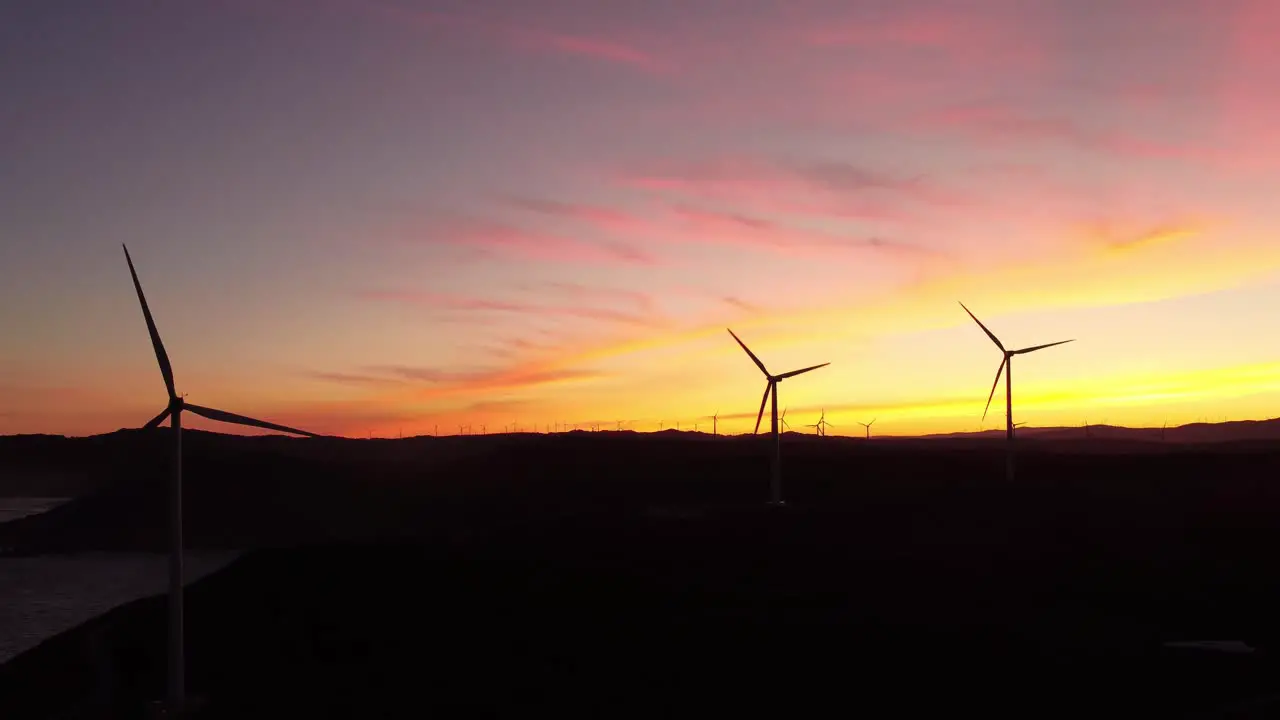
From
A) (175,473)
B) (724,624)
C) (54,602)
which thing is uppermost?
(175,473)

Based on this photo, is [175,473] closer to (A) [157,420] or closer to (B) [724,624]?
(A) [157,420]

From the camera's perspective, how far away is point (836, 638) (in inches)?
2291

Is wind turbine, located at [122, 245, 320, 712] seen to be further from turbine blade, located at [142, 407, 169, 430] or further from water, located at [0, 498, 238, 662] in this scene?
water, located at [0, 498, 238, 662]

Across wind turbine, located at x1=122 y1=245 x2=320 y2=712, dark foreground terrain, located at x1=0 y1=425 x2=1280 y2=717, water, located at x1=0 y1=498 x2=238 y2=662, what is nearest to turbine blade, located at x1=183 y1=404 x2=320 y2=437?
wind turbine, located at x1=122 y1=245 x2=320 y2=712

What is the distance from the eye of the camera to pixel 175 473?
48719mm

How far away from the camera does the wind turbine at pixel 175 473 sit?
4725 centimetres

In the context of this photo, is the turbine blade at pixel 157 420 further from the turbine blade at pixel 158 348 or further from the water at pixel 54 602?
the water at pixel 54 602

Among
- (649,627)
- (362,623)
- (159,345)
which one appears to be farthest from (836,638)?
(159,345)

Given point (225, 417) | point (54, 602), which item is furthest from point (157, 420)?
point (54, 602)

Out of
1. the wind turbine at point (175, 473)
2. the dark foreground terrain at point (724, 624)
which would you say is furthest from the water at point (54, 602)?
the wind turbine at point (175, 473)

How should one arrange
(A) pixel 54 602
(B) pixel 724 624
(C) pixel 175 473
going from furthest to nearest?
(A) pixel 54 602 → (B) pixel 724 624 → (C) pixel 175 473

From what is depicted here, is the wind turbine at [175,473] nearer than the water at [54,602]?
Yes

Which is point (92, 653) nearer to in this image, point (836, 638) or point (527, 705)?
point (527, 705)

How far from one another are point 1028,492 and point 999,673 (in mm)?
82207
